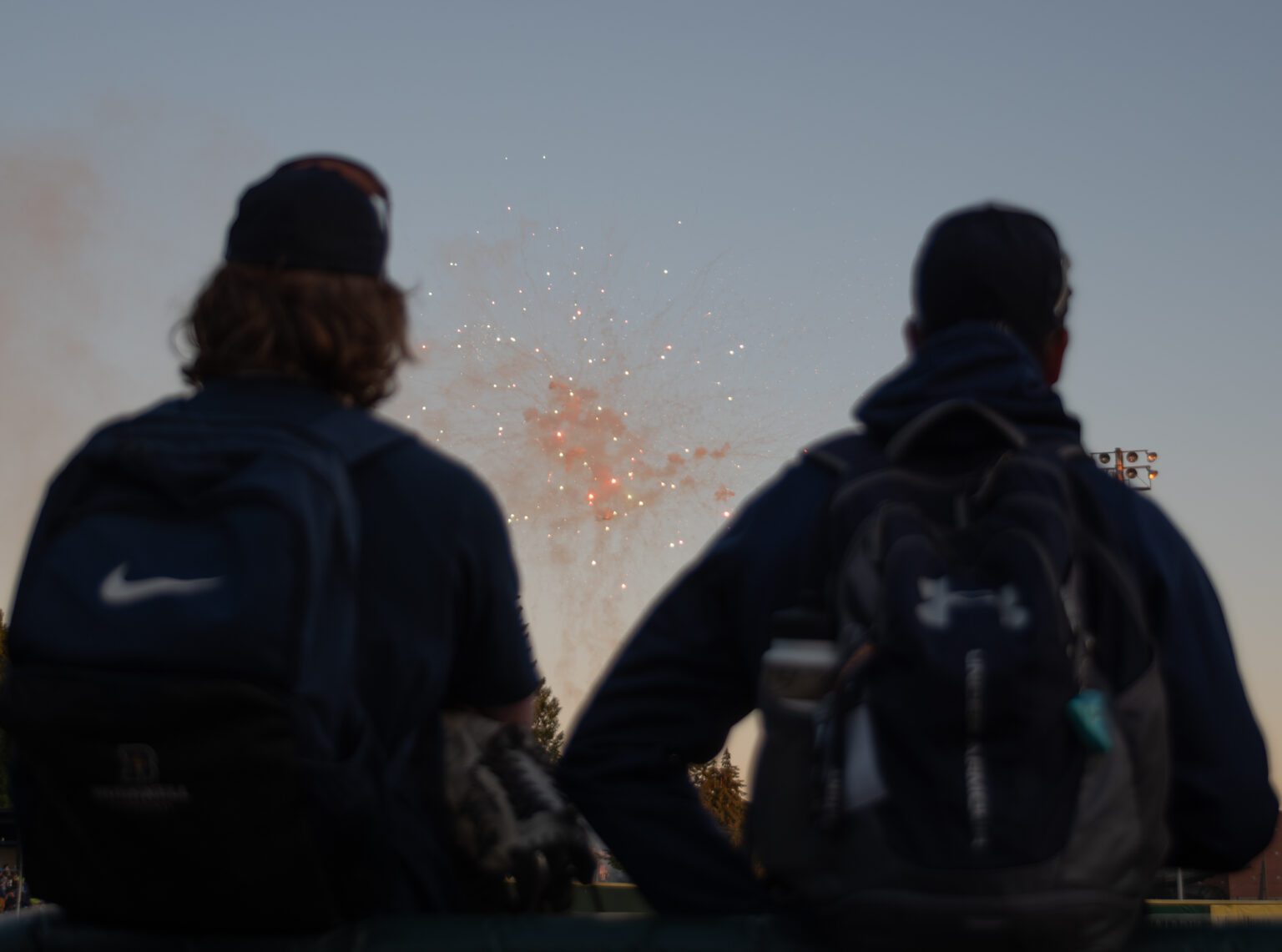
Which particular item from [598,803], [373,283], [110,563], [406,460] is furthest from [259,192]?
[598,803]

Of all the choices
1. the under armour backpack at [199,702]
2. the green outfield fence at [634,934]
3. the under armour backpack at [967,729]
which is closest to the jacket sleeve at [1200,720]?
the under armour backpack at [967,729]

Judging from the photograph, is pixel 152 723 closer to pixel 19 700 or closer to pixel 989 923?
pixel 19 700

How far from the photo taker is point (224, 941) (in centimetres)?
250

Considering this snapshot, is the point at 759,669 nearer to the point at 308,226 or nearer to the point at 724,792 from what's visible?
the point at 308,226

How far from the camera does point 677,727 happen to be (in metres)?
3.01

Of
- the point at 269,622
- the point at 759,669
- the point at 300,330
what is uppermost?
the point at 300,330

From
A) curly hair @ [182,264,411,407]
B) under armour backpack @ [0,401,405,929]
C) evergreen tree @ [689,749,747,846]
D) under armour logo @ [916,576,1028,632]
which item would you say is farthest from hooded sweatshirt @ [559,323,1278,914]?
evergreen tree @ [689,749,747,846]

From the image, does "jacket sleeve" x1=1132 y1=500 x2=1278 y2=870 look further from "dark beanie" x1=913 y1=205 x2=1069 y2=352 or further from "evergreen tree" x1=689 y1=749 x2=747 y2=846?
"evergreen tree" x1=689 y1=749 x2=747 y2=846

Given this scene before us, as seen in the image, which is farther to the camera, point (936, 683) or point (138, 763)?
point (138, 763)

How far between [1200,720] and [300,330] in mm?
1808

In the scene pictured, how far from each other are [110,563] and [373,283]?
2.71 feet

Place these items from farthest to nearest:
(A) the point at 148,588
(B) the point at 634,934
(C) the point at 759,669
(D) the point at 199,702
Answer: (C) the point at 759,669, (A) the point at 148,588, (D) the point at 199,702, (B) the point at 634,934

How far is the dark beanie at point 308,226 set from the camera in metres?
3.04

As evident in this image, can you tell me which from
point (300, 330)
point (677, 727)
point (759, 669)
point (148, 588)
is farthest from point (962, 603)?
point (300, 330)
